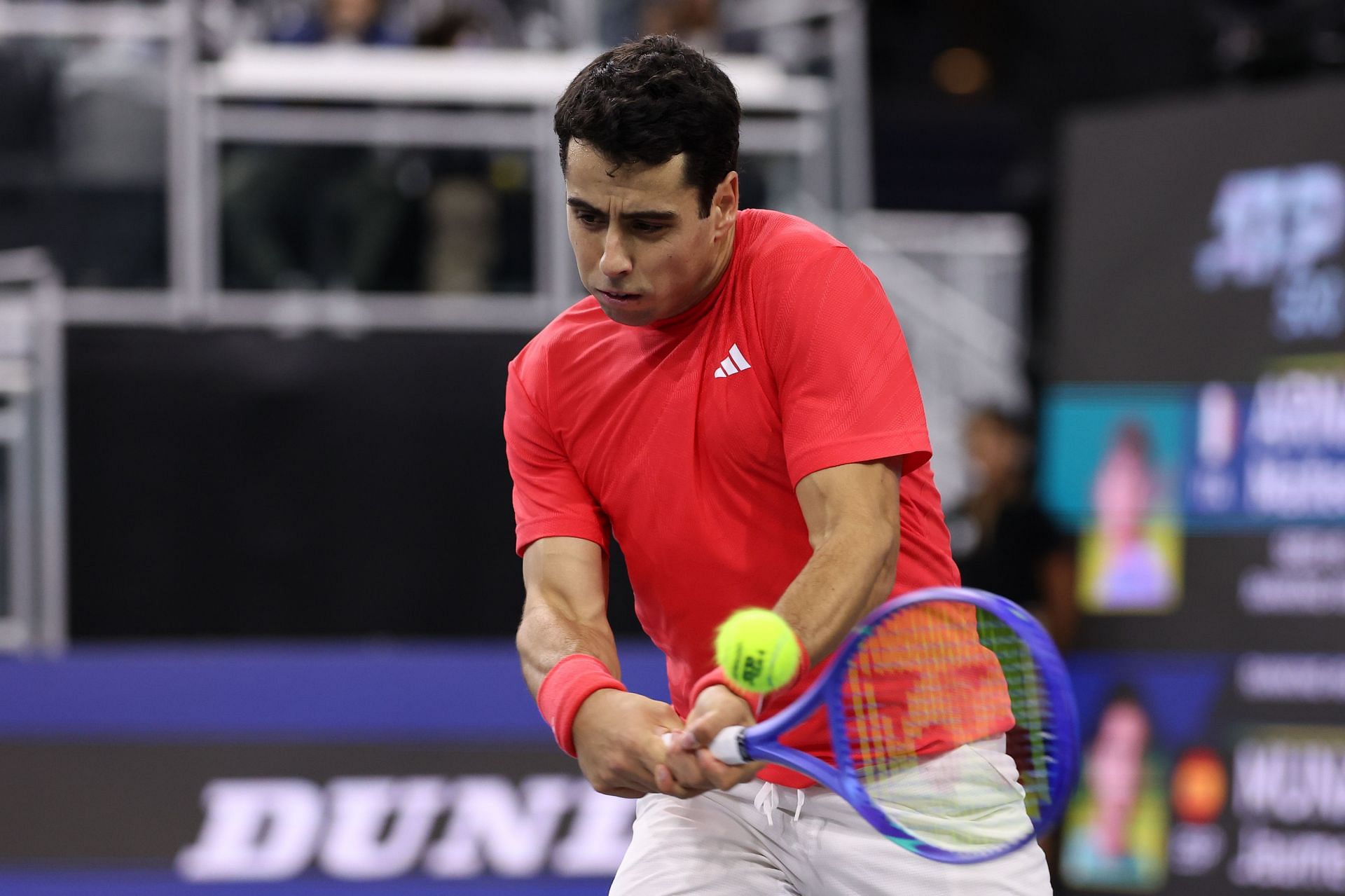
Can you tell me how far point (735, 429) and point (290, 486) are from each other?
4941 mm

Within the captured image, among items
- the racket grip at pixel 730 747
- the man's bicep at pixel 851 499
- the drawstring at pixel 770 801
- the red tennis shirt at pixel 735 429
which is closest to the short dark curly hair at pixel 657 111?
the red tennis shirt at pixel 735 429

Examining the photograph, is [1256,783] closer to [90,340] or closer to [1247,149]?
[1247,149]

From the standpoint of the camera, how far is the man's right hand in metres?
2.96

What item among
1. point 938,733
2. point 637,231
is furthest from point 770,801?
point 637,231

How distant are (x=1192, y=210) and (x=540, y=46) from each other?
350 cm

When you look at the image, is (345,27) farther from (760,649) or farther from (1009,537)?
(760,649)

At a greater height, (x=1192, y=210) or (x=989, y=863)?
(x=1192, y=210)

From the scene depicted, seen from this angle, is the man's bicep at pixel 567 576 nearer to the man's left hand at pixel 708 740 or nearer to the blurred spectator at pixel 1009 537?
the man's left hand at pixel 708 740

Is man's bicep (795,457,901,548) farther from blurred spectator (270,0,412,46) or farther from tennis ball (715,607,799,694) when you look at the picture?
blurred spectator (270,0,412,46)

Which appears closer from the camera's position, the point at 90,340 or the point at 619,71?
the point at 619,71

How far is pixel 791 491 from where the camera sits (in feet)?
10.6

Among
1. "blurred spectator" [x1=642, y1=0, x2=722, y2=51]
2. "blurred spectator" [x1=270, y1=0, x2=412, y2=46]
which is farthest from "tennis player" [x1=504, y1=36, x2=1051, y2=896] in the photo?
"blurred spectator" [x1=642, y1=0, x2=722, y2=51]

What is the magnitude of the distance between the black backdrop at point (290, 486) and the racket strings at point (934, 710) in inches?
181

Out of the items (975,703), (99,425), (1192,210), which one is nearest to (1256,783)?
(1192,210)
